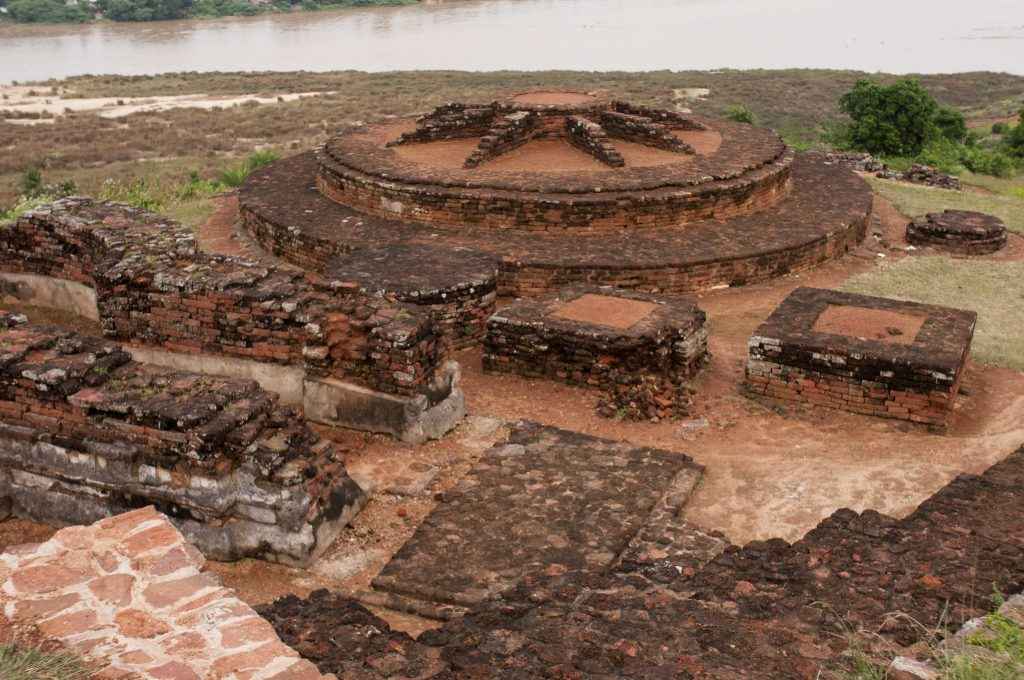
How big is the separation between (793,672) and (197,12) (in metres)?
82.9

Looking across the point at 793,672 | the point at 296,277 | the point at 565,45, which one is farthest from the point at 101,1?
the point at 793,672

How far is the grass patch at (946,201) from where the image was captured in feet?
48.0

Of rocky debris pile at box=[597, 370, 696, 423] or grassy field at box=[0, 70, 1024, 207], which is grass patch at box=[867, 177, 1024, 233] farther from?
grassy field at box=[0, 70, 1024, 207]

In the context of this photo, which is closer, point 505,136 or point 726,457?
point 726,457

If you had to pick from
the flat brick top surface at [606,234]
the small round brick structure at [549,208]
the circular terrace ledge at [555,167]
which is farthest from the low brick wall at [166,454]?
the circular terrace ledge at [555,167]

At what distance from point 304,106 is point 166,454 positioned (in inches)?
1259

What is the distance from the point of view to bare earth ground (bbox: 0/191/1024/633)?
5.90 meters

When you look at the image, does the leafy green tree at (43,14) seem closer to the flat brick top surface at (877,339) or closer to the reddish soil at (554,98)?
the reddish soil at (554,98)

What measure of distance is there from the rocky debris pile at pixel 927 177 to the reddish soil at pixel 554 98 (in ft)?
21.2

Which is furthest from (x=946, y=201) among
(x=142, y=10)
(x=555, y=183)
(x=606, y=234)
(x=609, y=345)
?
(x=142, y=10)

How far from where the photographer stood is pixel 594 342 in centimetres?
805

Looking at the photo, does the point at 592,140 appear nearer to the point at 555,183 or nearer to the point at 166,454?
the point at 555,183

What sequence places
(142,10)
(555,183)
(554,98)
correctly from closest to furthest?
1. (555,183)
2. (554,98)
3. (142,10)

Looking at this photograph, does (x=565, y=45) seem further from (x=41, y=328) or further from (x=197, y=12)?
(x=41, y=328)
